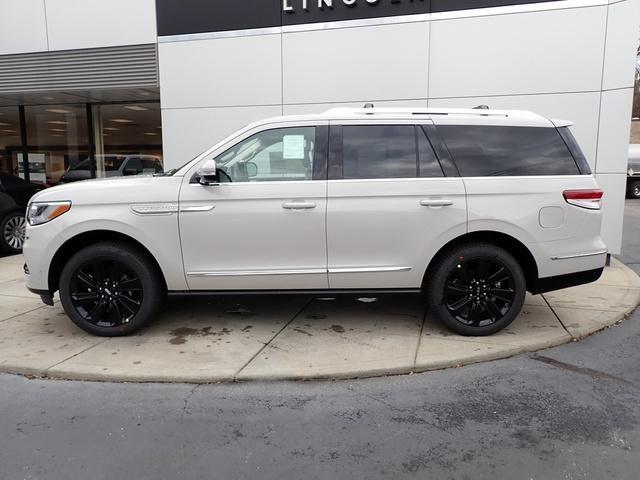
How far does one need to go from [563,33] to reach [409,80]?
7.43 feet

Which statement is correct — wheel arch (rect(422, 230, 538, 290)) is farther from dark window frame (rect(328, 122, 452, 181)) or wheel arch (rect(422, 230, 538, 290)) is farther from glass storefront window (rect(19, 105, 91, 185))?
glass storefront window (rect(19, 105, 91, 185))

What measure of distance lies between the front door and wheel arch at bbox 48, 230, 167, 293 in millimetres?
421

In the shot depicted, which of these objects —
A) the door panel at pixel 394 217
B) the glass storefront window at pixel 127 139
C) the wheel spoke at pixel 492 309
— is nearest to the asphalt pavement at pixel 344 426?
the wheel spoke at pixel 492 309

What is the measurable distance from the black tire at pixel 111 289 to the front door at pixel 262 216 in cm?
41

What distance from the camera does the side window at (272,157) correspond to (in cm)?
473

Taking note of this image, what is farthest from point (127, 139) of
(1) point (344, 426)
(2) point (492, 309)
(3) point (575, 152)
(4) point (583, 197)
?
(1) point (344, 426)

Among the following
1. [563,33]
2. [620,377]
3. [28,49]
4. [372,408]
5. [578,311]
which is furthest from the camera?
[28,49]

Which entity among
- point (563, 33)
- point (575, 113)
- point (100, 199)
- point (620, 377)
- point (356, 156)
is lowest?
point (620, 377)

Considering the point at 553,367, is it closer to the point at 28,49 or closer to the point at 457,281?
the point at 457,281

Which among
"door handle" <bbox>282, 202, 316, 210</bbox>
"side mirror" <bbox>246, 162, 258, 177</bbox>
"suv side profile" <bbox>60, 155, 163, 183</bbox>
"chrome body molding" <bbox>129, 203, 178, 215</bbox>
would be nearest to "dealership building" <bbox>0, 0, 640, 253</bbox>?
"suv side profile" <bbox>60, 155, 163, 183</bbox>

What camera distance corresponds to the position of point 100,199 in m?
4.69

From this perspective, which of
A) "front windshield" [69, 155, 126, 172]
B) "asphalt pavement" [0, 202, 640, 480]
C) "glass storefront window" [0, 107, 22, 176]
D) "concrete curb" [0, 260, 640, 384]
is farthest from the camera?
"glass storefront window" [0, 107, 22, 176]

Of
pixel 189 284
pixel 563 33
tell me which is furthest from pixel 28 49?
pixel 563 33

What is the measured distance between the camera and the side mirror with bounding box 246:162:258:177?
4746 millimetres
